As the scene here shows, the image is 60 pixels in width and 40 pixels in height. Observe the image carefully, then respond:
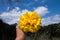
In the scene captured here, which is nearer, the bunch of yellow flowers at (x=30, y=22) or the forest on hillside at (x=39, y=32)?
the bunch of yellow flowers at (x=30, y=22)

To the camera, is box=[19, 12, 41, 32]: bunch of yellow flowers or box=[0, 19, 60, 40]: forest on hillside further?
box=[0, 19, 60, 40]: forest on hillside

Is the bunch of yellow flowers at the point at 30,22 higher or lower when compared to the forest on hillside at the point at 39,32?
lower

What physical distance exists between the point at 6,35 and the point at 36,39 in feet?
3.81

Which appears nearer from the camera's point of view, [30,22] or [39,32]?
[30,22]

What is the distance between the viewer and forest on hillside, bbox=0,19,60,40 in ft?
17.2

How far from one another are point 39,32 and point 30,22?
13.7 ft

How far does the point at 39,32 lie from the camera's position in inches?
212

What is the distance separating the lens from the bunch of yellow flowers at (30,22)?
4.05 ft

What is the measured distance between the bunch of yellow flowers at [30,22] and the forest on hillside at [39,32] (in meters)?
3.82

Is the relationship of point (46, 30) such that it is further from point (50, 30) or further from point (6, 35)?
point (6, 35)

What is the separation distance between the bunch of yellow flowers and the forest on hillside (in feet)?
12.5

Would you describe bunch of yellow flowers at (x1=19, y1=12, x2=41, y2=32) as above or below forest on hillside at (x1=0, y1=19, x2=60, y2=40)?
below

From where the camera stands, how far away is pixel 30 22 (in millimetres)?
1242

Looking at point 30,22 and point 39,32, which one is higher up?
point 39,32
